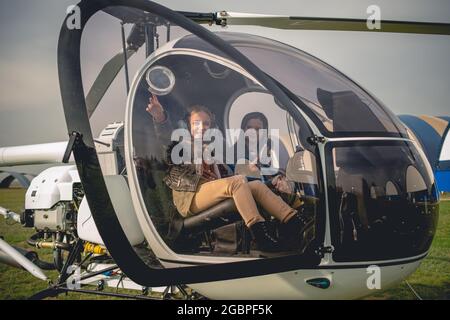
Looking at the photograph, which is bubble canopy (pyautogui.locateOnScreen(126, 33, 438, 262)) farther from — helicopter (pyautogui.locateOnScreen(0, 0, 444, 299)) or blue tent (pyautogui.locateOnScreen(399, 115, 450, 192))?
blue tent (pyautogui.locateOnScreen(399, 115, 450, 192))

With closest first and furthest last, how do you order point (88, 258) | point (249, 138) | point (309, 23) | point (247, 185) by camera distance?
point (247, 185) < point (249, 138) < point (309, 23) < point (88, 258)

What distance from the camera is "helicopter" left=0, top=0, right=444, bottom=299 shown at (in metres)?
2.63

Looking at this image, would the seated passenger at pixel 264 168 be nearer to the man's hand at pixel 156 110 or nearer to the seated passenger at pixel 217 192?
the seated passenger at pixel 217 192

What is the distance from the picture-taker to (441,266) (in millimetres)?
6207

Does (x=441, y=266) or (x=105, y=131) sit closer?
(x=105, y=131)

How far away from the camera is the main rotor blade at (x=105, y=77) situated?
296 centimetres

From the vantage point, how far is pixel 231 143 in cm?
296

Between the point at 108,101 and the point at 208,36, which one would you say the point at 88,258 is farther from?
the point at 208,36

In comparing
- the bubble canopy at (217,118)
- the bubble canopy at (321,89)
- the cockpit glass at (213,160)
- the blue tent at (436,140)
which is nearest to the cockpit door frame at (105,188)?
the bubble canopy at (217,118)

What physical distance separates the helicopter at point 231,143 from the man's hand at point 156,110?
62 millimetres

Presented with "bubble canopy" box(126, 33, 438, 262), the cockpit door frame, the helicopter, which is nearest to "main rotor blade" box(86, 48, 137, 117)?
the helicopter

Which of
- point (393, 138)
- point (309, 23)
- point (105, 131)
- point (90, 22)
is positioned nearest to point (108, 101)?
point (105, 131)
